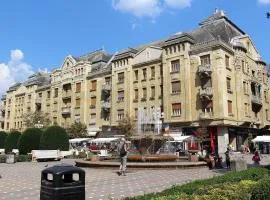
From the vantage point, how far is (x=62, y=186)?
6.52 m

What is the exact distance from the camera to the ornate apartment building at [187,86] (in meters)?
41.1

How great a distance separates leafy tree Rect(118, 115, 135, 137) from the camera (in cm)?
4509

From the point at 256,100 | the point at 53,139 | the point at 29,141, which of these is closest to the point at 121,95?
the point at 53,139

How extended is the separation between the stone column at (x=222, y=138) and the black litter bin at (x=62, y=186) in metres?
35.0

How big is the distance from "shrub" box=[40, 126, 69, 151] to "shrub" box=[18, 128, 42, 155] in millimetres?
1303

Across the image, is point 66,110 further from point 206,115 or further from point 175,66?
point 206,115

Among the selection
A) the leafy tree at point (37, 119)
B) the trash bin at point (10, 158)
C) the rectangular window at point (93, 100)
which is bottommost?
the trash bin at point (10, 158)

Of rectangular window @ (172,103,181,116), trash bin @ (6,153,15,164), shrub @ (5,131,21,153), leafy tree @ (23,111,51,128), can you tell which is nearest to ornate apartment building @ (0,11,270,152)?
rectangular window @ (172,103,181,116)

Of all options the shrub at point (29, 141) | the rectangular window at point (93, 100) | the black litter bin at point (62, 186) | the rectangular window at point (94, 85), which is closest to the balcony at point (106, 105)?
the rectangular window at point (93, 100)

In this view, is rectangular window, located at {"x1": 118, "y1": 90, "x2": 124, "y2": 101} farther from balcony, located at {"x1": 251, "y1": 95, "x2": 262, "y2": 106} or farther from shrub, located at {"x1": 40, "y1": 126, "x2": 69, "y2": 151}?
balcony, located at {"x1": 251, "y1": 95, "x2": 262, "y2": 106}

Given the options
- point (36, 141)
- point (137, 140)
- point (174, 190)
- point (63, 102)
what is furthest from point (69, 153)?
point (174, 190)

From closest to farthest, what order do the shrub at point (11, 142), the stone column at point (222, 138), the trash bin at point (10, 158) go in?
the trash bin at point (10, 158) → the stone column at point (222, 138) → the shrub at point (11, 142)

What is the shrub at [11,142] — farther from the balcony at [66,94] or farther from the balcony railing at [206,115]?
the balcony railing at [206,115]

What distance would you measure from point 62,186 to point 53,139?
30.5 meters
